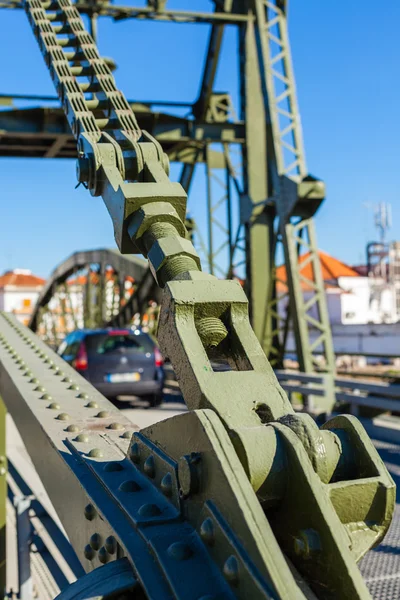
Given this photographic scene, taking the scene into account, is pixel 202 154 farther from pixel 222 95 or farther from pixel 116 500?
pixel 116 500

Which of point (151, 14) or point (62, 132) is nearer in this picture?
point (151, 14)

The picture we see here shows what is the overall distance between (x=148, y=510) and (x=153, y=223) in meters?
1.06

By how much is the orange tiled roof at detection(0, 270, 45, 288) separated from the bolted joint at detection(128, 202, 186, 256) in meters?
91.8

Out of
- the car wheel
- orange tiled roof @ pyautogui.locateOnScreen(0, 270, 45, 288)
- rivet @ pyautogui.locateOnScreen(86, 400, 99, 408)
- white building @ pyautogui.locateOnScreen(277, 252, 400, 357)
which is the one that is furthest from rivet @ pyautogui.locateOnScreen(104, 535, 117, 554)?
orange tiled roof @ pyautogui.locateOnScreen(0, 270, 45, 288)

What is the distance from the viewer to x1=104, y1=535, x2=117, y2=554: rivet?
1.69 metres

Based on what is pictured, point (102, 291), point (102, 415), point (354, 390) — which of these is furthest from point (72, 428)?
point (102, 291)

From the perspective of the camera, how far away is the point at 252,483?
56.8 inches

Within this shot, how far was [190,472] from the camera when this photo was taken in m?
1.49

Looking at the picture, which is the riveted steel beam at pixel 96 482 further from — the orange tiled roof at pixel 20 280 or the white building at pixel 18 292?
the orange tiled roof at pixel 20 280

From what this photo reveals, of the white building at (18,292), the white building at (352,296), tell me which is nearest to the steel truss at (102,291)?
the white building at (352,296)

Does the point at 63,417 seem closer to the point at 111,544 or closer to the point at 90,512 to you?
the point at 90,512

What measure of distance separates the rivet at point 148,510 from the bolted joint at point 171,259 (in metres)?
0.75

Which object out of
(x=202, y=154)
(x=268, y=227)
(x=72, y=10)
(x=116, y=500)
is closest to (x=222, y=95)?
(x=202, y=154)

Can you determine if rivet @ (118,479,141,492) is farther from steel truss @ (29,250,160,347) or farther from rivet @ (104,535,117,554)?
steel truss @ (29,250,160,347)
